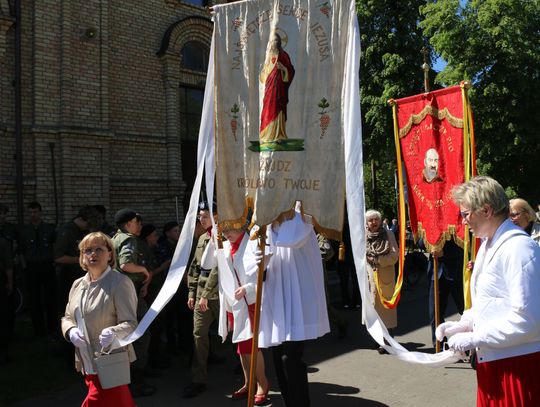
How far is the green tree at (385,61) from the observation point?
16656mm

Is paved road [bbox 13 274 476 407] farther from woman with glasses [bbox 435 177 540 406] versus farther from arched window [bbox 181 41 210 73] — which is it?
arched window [bbox 181 41 210 73]

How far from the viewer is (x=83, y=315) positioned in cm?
370

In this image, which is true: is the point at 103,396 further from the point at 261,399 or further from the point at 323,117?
the point at 323,117

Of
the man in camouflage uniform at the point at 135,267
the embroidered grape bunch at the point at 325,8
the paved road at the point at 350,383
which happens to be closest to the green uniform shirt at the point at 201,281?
the man in camouflage uniform at the point at 135,267

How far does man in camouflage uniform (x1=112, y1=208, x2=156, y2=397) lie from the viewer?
18.0 ft

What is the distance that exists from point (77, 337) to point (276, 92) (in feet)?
7.16

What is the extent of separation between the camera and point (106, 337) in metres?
3.54

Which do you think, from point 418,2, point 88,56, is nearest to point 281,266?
point 88,56

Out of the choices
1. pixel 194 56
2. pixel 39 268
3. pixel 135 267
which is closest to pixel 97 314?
pixel 135 267

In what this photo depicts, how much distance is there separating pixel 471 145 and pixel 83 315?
4067mm

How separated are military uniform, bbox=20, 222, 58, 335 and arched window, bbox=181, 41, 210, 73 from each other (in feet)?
20.7

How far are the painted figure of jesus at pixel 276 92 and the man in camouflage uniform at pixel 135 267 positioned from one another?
225cm

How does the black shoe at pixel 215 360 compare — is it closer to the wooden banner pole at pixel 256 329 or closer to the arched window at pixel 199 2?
the wooden banner pole at pixel 256 329

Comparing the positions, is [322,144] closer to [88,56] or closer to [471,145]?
[471,145]
